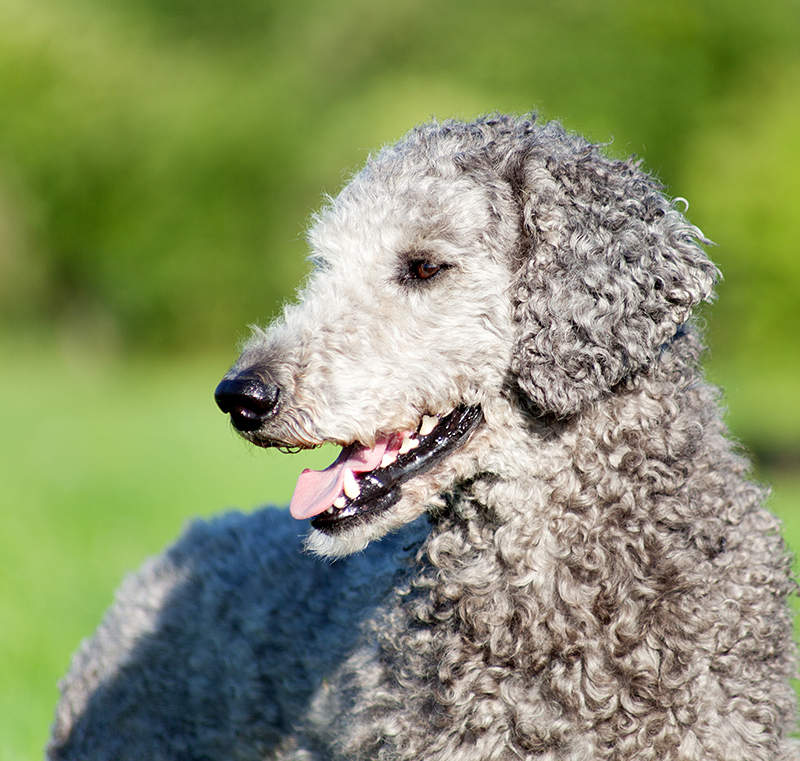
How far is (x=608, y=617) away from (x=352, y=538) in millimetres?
809

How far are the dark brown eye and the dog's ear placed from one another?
0.28m

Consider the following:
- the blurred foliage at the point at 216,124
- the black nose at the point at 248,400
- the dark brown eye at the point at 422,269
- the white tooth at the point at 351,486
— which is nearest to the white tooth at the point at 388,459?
the white tooth at the point at 351,486

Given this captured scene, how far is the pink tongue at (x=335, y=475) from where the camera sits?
3018mm

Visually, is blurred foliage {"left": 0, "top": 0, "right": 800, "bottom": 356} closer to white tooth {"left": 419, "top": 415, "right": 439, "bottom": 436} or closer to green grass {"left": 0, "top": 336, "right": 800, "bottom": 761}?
green grass {"left": 0, "top": 336, "right": 800, "bottom": 761}

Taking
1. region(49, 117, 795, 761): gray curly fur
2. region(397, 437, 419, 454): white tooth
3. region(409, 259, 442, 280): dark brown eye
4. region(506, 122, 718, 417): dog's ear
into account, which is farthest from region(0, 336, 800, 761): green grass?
region(506, 122, 718, 417): dog's ear

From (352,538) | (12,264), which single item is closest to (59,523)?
(352,538)

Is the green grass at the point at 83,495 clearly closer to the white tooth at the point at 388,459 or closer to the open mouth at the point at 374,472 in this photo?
the open mouth at the point at 374,472

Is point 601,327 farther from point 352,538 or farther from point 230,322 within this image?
point 230,322

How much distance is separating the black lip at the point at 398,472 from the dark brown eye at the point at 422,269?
45 cm

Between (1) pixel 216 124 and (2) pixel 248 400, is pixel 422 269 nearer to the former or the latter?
(2) pixel 248 400

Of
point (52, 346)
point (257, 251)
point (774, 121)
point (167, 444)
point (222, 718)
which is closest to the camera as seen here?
point (222, 718)

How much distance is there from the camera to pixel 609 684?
2.83 metres

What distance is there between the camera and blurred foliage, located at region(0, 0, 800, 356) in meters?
31.8

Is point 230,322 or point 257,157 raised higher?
point 257,157
